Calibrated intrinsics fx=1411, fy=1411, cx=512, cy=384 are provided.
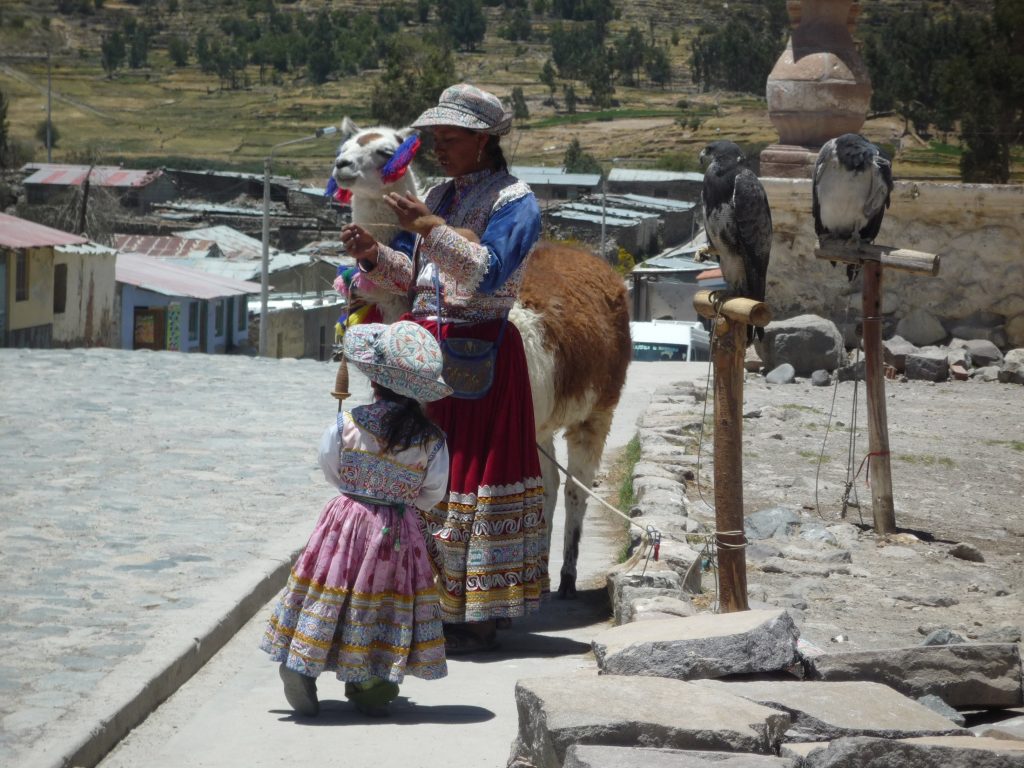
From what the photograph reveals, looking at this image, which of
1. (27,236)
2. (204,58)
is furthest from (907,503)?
(204,58)

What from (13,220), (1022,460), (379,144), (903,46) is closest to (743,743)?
(379,144)

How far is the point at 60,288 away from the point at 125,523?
96.3 feet

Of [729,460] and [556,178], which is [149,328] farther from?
[729,460]

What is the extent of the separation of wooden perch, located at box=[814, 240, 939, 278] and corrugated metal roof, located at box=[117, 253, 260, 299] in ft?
95.5

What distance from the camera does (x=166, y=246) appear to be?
51.7m

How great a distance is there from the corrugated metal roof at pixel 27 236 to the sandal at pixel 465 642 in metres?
23.7

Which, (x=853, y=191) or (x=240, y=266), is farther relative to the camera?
(x=240, y=266)

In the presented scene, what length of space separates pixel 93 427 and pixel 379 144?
596 centimetres

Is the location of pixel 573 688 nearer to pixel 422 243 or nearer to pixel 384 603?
pixel 384 603

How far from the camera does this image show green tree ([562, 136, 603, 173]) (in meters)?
82.8

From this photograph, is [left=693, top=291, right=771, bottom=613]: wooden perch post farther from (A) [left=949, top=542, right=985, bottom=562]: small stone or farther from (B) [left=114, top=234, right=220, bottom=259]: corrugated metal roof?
(B) [left=114, top=234, right=220, bottom=259]: corrugated metal roof

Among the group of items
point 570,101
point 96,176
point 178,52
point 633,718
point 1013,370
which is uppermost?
point 178,52

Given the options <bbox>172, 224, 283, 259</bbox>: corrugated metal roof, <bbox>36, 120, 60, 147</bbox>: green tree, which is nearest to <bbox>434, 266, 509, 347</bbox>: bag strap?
<bbox>172, 224, 283, 259</bbox>: corrugated metal roof

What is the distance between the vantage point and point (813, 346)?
46.0ft
